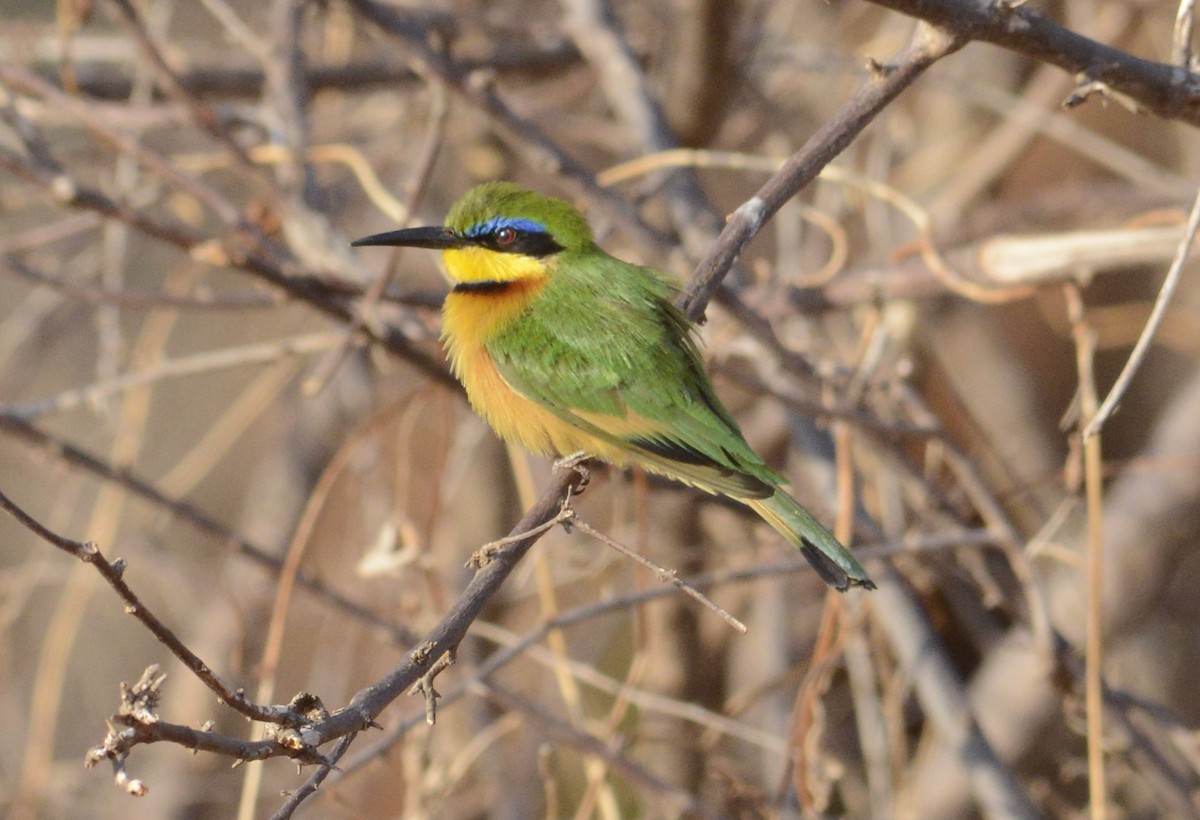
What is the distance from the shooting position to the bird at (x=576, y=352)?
84.7 inches

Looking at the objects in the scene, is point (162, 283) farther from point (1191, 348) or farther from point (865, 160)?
point (1191, 348)

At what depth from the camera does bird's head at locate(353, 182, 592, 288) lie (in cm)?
248

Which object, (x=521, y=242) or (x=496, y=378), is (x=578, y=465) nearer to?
(x=496, y=378)

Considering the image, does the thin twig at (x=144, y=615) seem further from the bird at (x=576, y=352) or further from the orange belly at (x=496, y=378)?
the orange belly at (x=496, y=378)

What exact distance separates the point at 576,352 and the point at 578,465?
0.31 meters

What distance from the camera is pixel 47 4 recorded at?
598 centimetres

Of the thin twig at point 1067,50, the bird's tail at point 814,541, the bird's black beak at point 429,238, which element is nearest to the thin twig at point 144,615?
the bird's tail at point 814,541

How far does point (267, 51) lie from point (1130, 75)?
2262 millimetres

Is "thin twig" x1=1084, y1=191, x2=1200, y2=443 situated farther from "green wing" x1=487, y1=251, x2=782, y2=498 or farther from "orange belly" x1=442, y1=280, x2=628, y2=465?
"orange belly" x1=442, y1=280, x2=628, y2=465

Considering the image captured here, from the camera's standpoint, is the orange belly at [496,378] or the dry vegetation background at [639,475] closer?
the orange belly at [496,378]

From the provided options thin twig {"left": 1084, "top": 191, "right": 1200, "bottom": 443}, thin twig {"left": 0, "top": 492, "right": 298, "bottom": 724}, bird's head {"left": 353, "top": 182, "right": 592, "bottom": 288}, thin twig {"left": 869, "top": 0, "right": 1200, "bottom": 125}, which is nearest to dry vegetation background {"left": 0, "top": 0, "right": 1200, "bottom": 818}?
thin twig {"left": 869, "top": 0, "right": 1200, "bottom": 125}

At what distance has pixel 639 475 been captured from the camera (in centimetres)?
288

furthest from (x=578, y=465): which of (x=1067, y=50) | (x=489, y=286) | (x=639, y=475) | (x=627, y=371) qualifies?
(x=1067, y=50)

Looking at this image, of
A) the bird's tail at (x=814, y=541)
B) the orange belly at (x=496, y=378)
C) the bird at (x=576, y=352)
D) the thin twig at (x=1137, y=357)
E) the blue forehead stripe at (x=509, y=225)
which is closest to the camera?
the thin twig at (x=1137, y=357)
